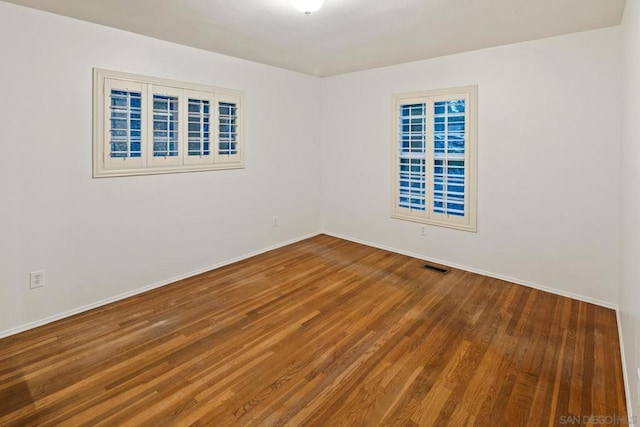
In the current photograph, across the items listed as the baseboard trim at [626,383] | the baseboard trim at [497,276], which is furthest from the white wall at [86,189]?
the baseboard trim at [626,383]

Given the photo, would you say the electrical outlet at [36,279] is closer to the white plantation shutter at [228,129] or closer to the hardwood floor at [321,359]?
the hardwood floor at [321,359]

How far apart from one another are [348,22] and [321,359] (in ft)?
8.79

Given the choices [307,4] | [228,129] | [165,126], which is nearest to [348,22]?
[307,4]

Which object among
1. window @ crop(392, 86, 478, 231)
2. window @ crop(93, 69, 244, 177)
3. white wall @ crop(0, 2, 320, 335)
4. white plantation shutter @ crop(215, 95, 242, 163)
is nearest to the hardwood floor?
white wall @ crop(0, 2, 320, 335)

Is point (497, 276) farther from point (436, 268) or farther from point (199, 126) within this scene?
point (199, 126)

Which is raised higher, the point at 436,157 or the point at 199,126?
the point at 199,126

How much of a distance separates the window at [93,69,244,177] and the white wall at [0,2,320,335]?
0.30 ft

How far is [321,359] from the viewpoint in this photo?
2.39m

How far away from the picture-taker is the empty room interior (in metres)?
2.08

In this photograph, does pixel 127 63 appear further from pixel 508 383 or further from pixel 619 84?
A: pixel 619 84

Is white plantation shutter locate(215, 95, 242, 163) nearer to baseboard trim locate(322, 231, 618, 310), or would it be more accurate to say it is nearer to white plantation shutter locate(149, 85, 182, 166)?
white plantation shutter locate(149, 85, 182, 166)

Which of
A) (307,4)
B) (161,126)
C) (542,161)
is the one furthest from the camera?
(161,126)

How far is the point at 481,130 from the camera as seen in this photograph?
3816 mm

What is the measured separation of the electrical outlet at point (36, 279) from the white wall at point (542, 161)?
12.8ft
